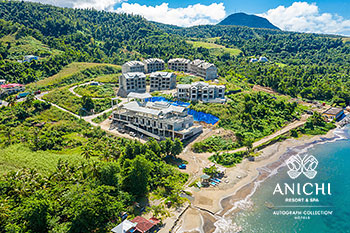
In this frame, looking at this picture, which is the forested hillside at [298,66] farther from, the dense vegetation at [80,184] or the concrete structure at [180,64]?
the dense vegetation at [80,184]

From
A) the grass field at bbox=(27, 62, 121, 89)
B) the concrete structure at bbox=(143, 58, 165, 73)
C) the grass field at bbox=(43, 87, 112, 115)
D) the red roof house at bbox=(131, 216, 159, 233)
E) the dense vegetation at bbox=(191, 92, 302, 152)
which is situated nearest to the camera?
the red roof house at bbox=(131, 216, 159, 233)

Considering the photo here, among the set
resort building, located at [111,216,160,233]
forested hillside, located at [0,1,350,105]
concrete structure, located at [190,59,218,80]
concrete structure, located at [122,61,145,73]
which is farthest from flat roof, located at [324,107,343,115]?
concrete structure, located at [122,61,145,73]

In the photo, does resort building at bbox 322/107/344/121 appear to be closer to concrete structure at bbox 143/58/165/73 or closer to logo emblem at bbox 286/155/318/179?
logo emblem at bbox 286/155/318/179

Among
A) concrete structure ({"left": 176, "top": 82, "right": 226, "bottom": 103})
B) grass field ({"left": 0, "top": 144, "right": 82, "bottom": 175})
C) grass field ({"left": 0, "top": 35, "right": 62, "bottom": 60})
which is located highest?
grass field ({"left": 0, "top": 35, "right": 62, "bottom": 60})

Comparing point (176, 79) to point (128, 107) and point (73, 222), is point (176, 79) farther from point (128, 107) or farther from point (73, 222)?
point (73, 222)

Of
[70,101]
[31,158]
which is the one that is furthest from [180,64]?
[31,158]

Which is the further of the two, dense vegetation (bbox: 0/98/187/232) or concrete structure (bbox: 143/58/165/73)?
concrete structure (bbox: 143/58/165/73)
